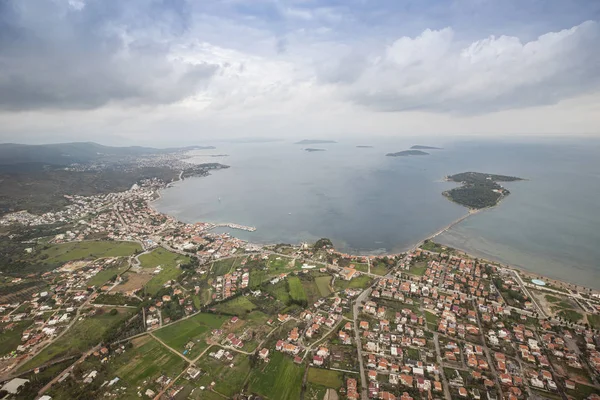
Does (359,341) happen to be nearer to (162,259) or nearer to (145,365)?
(145,365)

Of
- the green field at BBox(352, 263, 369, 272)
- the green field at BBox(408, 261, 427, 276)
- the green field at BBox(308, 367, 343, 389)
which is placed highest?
the green field at BBox(352, 263, 369, 272)

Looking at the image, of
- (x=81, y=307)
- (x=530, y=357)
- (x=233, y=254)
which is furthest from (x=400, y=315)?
(x=81, y=307)

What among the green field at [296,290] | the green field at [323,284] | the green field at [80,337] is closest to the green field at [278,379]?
the green field at [296,290]

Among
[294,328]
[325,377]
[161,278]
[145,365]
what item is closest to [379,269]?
[294,328]

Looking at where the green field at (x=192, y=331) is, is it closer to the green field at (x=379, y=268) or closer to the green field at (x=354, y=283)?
the green field at (x=354, y=283)

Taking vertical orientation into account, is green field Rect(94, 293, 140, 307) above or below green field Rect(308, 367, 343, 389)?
above

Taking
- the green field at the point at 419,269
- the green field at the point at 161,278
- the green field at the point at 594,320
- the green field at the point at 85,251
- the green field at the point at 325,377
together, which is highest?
the green field at the point at 85,251

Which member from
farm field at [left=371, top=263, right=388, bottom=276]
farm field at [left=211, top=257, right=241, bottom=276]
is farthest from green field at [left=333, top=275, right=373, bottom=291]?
farm field at [left=211, top=257, right=241, bottom=276]

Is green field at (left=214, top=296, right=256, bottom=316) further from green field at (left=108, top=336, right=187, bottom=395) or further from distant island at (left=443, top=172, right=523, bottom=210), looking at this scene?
distant island at (left=443, top=172, right=523, bottom=210)
